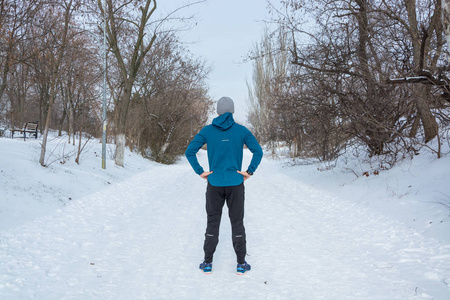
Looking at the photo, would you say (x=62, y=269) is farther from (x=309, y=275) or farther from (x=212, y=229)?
(x=309, y=275)

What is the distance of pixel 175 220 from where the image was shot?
20.2 ft

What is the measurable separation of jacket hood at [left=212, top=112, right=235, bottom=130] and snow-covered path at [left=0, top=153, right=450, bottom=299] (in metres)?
1.67

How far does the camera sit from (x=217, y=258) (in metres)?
4.17

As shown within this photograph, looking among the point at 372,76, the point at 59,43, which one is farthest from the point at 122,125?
the point at 372,76

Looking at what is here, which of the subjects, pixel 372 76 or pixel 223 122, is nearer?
pixel 223 122

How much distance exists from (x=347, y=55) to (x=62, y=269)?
8007 millimetres

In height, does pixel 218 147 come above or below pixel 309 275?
above

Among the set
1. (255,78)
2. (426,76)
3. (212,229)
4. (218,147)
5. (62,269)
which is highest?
(255,78)

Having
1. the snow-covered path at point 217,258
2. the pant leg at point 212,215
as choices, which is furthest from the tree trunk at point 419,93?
the pant leg at point 212,215

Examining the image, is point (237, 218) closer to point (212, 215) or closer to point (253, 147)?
point (212, 215)

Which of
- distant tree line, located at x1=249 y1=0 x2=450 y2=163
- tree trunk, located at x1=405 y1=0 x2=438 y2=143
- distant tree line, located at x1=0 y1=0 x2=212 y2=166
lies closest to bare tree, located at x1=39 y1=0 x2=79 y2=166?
distant tree line, located at x1=0 y1=0 x2=212 y2=166

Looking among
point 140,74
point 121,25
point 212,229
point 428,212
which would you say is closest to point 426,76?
point 428,212

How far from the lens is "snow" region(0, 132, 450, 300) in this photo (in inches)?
130

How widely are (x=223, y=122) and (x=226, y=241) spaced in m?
2.02
